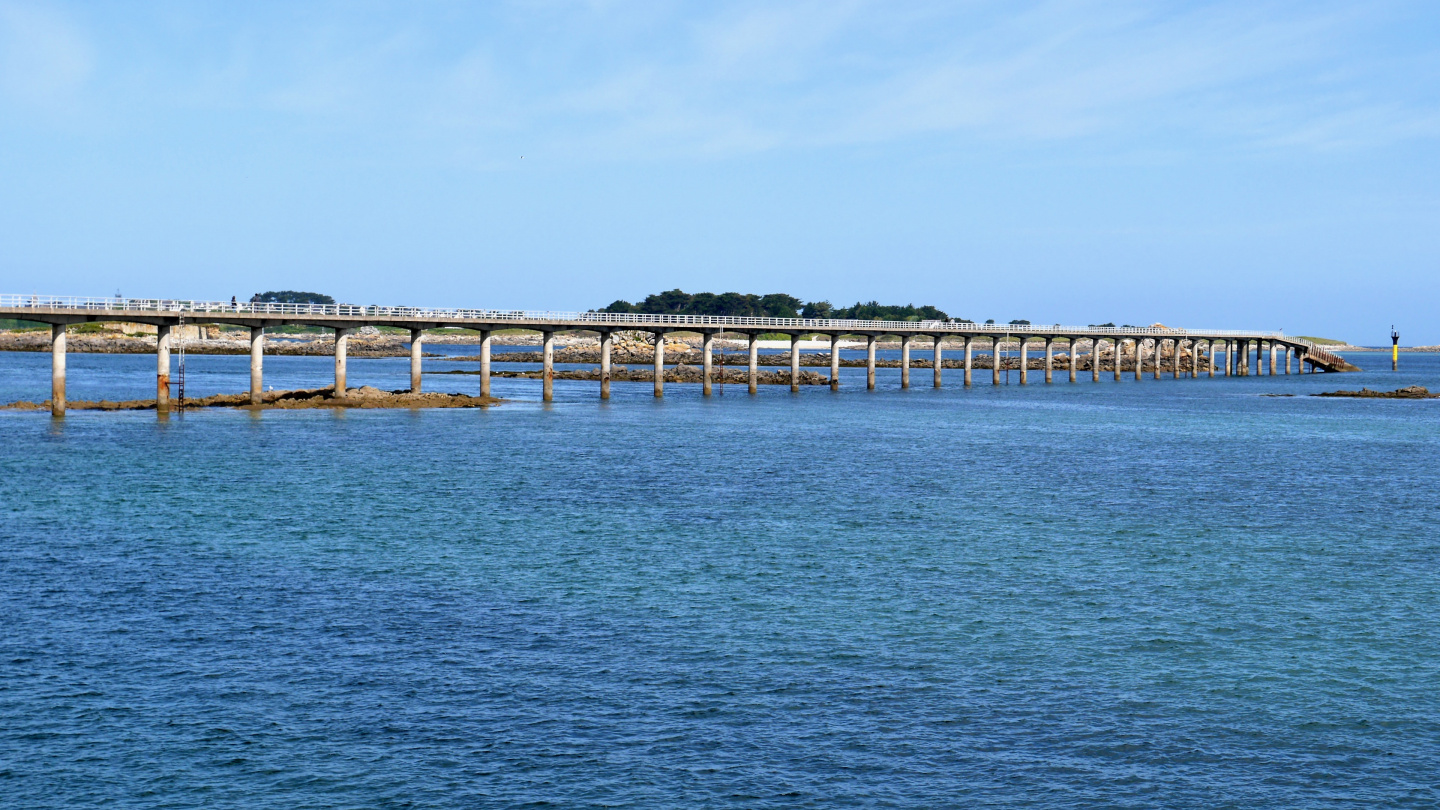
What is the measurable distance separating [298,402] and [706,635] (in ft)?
211

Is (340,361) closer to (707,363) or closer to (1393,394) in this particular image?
(707,363)

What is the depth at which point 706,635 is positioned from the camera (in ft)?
83.0

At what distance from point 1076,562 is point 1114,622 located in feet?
22.0

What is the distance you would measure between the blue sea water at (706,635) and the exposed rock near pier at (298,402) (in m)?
27.0

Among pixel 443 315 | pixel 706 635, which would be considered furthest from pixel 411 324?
pixel 706 635

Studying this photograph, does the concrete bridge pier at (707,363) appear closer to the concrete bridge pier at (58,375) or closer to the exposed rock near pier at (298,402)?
the exposed rock near pier at (298,402)

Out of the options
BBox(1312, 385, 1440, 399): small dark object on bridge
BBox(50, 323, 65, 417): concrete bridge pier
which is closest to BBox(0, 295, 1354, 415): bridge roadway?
BBox(50, 323, 65, 417): concrete bridge pier

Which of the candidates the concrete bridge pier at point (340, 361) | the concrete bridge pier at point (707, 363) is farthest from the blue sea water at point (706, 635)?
the concrete bridge pier at point (707, 363)

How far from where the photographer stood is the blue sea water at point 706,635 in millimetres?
18062

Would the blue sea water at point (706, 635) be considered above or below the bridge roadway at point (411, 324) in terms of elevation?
below

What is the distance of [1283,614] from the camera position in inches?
1086

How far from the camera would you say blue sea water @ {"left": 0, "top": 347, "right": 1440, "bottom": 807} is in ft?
59.3

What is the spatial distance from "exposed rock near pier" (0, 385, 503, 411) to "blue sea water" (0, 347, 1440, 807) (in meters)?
27.0

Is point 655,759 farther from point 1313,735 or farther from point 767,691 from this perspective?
point 1313,735
